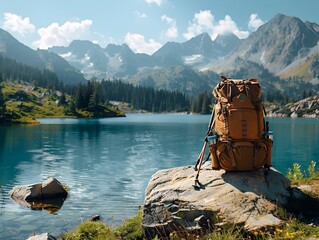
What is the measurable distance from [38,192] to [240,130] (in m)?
18.6

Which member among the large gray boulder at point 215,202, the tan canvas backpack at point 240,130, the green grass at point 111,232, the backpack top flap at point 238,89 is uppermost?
the backpack top flap at point 238,89

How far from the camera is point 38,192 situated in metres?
24.8

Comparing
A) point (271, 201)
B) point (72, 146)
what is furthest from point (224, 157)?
point (72, 146)

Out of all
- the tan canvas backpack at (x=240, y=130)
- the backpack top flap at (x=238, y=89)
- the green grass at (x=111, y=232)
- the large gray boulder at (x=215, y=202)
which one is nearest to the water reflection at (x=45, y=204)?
the green grass at (x=111, y=232)

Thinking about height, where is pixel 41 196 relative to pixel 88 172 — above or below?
above

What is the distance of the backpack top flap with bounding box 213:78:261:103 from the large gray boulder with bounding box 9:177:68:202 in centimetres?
1805

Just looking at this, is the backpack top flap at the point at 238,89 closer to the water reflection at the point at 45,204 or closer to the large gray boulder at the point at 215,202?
the large gray boulder at the point at 215,202

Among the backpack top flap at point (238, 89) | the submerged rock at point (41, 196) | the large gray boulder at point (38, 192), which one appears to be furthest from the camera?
the large gray boulder at point (38, 192)

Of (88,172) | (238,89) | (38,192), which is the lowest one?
(88,172)

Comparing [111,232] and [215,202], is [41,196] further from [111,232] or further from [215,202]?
[215,202]

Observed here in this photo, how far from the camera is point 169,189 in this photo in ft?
38.6

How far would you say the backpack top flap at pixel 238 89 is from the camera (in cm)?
1121

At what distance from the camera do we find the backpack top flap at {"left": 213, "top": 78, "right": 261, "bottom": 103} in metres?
11.2

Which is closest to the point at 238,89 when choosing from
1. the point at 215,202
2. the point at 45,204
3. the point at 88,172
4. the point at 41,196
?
the point at 215,202
